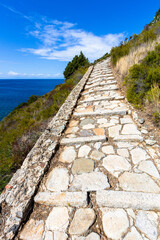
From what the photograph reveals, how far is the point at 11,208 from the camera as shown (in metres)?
1.30

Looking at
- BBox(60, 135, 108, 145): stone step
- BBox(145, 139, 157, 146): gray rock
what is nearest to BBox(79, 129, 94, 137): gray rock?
BBox(60, 135, 108, 145): stone step

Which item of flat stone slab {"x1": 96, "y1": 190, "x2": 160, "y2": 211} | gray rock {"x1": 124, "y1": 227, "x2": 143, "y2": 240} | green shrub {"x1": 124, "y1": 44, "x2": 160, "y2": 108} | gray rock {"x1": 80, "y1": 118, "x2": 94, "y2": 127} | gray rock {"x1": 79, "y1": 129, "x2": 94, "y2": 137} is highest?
green shrub {"x1": 124, "y1": 44, "x2": 160, "y2": 108}

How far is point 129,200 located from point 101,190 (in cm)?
31

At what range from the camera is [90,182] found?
1518 millimetres

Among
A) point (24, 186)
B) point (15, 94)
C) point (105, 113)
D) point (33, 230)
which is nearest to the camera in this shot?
point (33, 230)

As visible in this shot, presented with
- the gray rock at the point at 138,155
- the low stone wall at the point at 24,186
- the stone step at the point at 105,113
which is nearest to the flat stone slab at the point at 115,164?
the gray rock at the point at 138,155

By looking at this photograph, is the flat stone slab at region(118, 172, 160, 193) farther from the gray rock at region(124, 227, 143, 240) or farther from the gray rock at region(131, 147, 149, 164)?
the gray rock at region(124, 227, 143, 240)

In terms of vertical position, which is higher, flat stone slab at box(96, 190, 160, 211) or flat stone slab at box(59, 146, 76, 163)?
flat stone slab at box(59, 146, 76, 163)

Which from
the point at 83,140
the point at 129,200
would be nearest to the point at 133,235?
the point at 129,200

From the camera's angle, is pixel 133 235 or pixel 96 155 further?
pixel 96 155

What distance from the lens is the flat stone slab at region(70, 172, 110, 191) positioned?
1449mm

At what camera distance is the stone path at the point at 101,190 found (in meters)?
1.09

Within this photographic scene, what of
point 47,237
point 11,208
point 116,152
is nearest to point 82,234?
point 47,237

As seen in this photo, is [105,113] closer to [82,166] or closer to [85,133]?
[85,133]
